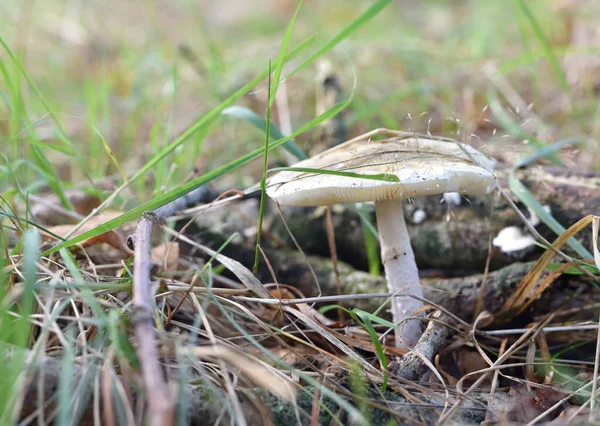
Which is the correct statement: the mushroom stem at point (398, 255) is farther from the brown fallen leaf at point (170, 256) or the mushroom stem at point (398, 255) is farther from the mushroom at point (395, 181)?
the brown fallen leaf at point (170, 256)

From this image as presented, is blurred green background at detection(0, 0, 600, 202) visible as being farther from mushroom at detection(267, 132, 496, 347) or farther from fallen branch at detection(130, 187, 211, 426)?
fallen branch at detection(130, 187, 211, 426)

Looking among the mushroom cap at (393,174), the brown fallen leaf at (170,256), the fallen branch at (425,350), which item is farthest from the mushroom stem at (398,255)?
the brown fallen leaf at (170,256)

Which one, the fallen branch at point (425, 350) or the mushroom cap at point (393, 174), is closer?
the mushroom cap at point (393, 174)

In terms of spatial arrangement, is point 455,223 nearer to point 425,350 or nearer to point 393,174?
point 425,350

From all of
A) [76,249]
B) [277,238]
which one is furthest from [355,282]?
[76,249]

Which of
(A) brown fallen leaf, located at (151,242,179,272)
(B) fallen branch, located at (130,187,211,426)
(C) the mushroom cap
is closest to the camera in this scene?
(B) fallen branch, located at (130,187,211,426)

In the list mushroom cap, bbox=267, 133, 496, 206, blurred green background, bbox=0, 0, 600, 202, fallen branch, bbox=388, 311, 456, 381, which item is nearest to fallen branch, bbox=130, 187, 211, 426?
mushroom cap, bbox=267, 133, 496, 206

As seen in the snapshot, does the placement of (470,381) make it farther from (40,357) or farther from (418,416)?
(40,357)
